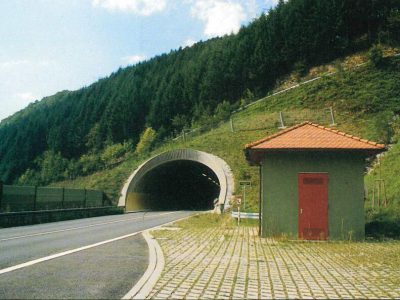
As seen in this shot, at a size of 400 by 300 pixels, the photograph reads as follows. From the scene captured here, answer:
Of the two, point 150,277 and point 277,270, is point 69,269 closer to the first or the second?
point 150,277

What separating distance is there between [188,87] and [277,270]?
67339 mm

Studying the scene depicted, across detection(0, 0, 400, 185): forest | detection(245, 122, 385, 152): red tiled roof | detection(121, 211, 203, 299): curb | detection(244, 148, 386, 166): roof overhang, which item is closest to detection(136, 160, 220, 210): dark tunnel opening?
detection(0, 0, 400, 185): forest

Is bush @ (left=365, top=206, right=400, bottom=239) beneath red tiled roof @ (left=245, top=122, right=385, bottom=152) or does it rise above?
beneath

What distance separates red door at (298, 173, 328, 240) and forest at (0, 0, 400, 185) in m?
35.7

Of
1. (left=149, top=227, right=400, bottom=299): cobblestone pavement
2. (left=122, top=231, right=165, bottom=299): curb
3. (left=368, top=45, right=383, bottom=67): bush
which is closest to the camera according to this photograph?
(left=122, top=231, right=165, bottom=299): curb

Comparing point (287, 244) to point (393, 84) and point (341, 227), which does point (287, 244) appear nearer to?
point (341, 227)

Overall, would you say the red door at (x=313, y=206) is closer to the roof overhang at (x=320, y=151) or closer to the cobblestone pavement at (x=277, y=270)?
the roof overhang at (x=320, y=151)

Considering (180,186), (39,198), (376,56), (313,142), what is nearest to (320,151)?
(313,142)

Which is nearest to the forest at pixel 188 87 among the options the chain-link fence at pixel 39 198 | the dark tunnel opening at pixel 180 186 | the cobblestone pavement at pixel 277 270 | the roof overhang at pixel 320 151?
the dark tunnel opening at pixel 180 186

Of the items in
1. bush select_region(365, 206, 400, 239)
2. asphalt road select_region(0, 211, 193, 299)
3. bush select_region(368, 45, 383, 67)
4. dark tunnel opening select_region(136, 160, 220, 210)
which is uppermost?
bush select_region(368, 45, 383, 67)

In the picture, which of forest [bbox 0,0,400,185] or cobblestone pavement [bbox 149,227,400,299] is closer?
cobblestone pavement [bbox 149,227,400,299]

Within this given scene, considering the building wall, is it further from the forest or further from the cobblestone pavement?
the forest

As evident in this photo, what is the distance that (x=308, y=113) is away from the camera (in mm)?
40969

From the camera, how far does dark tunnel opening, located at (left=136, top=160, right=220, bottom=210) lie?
138 ft
